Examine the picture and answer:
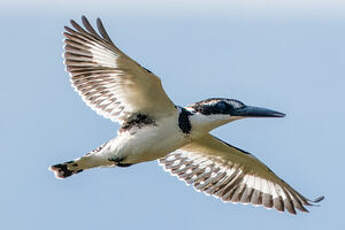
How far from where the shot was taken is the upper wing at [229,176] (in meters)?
13.5

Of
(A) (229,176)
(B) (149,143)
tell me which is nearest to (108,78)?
(B) (149,143)

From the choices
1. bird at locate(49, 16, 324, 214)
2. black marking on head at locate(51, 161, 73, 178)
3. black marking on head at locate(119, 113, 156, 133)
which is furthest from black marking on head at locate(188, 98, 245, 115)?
black marking on head at locate(51, 161, 73, 178)

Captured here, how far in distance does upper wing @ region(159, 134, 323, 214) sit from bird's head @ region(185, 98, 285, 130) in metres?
1.55

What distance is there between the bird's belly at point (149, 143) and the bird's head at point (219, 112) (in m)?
0.35

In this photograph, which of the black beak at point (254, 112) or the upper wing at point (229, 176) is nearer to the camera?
the black beak at point (254, 112)

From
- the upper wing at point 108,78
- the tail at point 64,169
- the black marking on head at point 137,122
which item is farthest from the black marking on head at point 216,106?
the tail at point 64,169

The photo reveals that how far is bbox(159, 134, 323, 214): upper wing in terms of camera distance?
13.5 metres

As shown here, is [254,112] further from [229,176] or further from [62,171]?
[62,171]

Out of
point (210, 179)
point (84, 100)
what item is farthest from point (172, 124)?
point (210, 179)

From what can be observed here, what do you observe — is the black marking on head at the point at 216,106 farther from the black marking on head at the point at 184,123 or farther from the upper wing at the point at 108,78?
the upper wing at the point at 108,78

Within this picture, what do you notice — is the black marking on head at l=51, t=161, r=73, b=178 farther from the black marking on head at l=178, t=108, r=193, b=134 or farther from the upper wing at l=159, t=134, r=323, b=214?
the upper wing at l=159, t=134, r=323, b=214

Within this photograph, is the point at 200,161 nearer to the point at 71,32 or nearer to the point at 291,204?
the point at 291,204

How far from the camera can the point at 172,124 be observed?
11633 millimetres

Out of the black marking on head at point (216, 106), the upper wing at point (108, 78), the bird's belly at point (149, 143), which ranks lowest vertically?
the bird's belly at point (149, 143)
